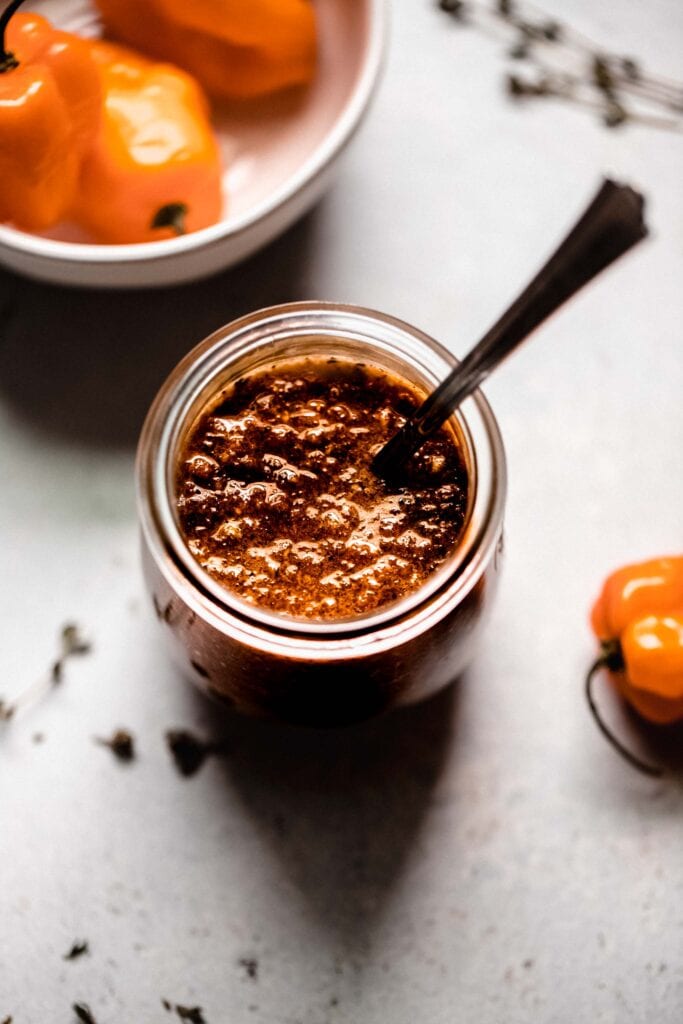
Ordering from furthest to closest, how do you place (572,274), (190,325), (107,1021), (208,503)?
(190,325)
(107,1021)
(208,503)
(572,274)

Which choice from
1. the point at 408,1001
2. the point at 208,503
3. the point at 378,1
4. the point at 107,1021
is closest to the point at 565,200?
the point at 378,1

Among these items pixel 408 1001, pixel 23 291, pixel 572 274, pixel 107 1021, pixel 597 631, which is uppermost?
pixel 572 274

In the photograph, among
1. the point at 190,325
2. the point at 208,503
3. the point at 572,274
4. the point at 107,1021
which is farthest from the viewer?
the point at 190,325

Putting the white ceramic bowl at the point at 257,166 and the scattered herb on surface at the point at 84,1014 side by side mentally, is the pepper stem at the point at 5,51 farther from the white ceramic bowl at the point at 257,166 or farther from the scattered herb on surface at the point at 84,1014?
the scattered herb on surface at the point at 84,1014

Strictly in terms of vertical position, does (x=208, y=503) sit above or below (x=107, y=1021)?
above

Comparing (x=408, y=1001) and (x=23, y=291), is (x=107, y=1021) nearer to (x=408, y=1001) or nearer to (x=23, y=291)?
(x=408, y=1001)

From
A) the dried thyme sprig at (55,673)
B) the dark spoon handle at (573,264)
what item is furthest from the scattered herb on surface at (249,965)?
the dark spoon handle at (573,264)

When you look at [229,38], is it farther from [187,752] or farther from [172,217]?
[187,752]

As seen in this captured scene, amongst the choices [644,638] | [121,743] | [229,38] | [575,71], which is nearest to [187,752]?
[121,743]
